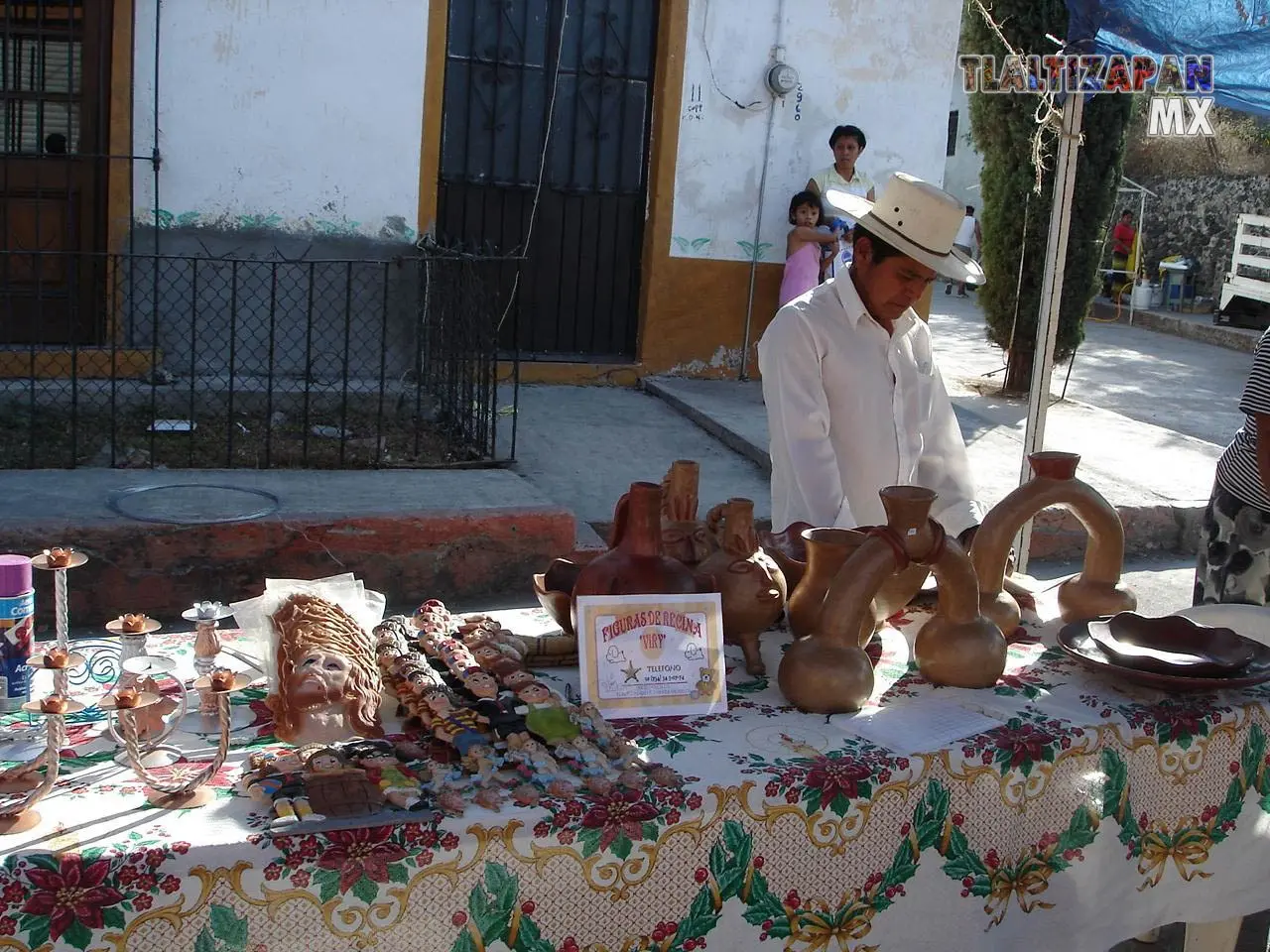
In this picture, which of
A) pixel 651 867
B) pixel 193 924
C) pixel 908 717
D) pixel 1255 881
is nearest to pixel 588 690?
pixel 651 867

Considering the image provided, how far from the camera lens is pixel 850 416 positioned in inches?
127

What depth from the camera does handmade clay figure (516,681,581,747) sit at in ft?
6.49

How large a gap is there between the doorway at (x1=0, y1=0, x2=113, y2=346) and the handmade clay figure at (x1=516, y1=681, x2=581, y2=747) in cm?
615

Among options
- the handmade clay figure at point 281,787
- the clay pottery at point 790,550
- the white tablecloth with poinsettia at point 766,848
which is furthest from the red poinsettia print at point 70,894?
the clay pottery at point 790,550

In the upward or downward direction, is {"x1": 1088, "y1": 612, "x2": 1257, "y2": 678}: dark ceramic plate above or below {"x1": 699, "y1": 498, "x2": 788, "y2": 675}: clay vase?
below

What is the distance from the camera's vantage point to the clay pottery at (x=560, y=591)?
236 centimetres

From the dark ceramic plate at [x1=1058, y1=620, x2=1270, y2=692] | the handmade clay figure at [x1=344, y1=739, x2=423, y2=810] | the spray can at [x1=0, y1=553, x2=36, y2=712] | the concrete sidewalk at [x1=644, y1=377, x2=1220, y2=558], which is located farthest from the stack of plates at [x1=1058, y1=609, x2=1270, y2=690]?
the concrete sidewalk at [x1=644, y1=377, x2=1220, y2=558]

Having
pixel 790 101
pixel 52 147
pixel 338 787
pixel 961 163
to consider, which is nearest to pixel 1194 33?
pixel 338 787

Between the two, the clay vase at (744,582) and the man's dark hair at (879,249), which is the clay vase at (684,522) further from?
the man's dark hair at (879,249)

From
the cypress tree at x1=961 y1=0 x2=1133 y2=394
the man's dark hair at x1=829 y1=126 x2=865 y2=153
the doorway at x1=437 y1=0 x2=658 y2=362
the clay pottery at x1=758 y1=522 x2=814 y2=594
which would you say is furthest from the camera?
the cypress tree at x1=961 y1=0 x2=1133 y2=394

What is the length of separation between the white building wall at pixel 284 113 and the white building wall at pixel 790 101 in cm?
185

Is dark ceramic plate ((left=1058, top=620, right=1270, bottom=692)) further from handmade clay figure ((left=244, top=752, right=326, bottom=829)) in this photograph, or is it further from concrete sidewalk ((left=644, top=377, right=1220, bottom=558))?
concrete sidewalk ((left=644, top=377, right=1220, bottom=558))

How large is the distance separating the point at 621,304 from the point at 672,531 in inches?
270

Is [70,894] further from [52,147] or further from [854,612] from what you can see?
[52,147]
